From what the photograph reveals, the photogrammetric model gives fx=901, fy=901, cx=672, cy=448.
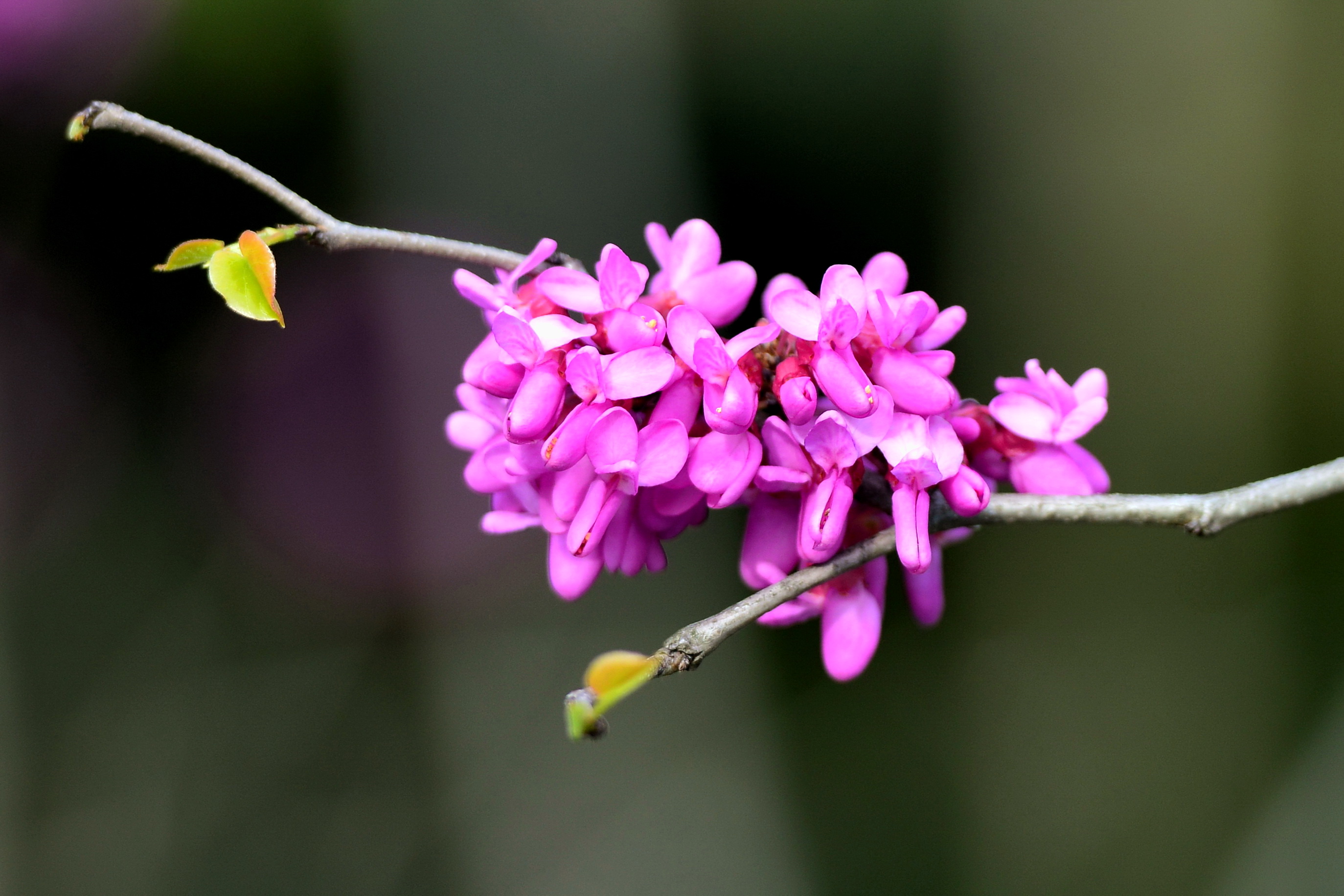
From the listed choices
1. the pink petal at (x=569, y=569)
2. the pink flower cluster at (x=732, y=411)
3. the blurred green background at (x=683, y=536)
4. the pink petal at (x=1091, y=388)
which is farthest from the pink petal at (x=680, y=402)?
the blurred green background at (x=683, y=536)

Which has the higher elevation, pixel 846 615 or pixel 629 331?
pixel 629 331

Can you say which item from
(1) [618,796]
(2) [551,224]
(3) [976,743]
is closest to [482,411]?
(2) [551,224]

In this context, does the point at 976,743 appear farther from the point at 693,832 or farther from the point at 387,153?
the point at 387,153

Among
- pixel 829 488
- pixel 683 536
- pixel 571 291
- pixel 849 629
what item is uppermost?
pixel 571 291

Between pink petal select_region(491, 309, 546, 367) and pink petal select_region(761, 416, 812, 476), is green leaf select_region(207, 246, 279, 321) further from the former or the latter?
pink petal select_region(761, 416, 812, 476)

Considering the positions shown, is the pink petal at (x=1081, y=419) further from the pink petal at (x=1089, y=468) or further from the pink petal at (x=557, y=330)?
the pink petal at (x=557, y=330)

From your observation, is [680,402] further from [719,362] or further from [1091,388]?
[1091,388]

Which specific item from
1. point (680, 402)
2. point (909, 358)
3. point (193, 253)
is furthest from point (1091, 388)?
point (193, 253)
